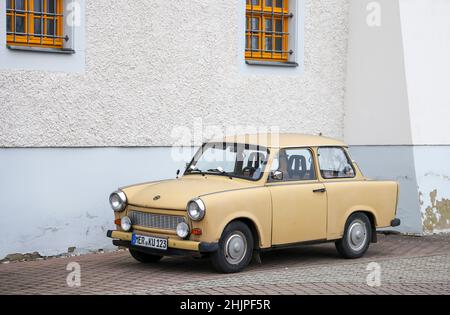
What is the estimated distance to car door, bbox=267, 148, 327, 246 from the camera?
30.8 ft

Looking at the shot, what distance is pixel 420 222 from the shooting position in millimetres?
12961

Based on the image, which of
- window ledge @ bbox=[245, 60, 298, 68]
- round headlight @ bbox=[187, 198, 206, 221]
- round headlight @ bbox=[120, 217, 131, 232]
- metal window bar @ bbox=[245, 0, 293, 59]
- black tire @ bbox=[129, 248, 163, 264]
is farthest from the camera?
metal window bar @ bbox=[245, 0, 293, 59]

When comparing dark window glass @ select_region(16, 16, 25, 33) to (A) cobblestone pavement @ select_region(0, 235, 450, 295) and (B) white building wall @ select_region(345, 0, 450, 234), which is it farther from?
(B) white building wall @ select_region(345, 0, 450, 234)

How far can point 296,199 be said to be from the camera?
31.3 feet

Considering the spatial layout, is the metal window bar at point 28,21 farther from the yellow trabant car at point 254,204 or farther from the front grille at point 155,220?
the front grille at point 155,220

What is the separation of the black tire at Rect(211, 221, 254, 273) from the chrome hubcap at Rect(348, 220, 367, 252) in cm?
175

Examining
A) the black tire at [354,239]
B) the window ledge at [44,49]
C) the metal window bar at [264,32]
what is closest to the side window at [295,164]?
the black tire at [354,239]

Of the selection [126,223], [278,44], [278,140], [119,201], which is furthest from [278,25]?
[126,223]

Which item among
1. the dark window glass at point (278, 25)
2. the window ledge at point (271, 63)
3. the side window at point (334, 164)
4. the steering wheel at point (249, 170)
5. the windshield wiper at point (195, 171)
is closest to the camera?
the steering wheel at point (249, 170)

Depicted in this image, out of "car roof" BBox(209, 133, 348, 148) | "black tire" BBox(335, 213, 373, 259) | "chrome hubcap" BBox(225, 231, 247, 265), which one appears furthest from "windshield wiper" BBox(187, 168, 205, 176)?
"black tire" BBox(335, 213, 373, 259)

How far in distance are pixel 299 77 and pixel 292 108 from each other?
55 cm

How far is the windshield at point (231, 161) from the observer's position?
378 inches

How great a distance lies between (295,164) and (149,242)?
2.11 m

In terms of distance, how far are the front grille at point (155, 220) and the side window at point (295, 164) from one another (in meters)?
1.41
